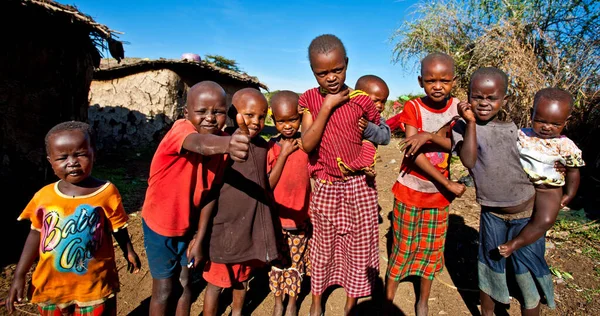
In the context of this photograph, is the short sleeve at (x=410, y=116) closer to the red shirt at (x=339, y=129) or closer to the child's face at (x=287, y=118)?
the red shirt at (x=339, y=129)

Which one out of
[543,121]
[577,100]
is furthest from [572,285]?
[577,100]

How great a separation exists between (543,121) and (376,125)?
3.04 feet

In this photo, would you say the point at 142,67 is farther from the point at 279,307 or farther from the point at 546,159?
the point at 546,159

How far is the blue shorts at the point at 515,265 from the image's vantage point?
194cm

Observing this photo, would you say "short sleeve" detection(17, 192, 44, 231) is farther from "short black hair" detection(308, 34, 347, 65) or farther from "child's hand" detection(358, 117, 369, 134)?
"child's hand" detection(358, 117, 369, 134)

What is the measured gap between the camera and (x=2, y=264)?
3.09 m

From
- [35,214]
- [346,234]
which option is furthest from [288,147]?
[35,214]

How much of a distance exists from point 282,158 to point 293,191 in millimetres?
323

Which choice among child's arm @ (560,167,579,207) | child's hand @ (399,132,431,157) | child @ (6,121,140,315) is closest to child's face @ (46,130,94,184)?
child @ (6,121,140,315)

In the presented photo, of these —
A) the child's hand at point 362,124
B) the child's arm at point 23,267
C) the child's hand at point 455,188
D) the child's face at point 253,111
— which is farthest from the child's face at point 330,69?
the child's arm at point 23,267

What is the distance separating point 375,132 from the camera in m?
2.06

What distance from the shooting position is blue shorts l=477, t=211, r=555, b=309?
1.94 m

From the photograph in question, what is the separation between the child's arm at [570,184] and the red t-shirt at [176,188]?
6.61 feet

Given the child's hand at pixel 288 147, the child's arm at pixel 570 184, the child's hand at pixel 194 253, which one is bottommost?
the child's hand at pixel 194 253
